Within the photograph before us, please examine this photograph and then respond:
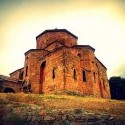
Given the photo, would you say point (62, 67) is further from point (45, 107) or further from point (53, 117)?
point (53, 117)

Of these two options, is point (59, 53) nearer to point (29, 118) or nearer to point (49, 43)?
point (49, 43)

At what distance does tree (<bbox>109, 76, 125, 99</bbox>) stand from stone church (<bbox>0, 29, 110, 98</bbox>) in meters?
7.62

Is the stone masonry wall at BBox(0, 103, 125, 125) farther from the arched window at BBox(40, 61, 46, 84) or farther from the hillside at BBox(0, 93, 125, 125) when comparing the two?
the arched window at BBox(40, 61, 46, 84)

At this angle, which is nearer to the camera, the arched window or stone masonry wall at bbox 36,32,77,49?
the arched window

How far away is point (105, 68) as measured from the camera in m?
34.0

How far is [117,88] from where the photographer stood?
39500 mm

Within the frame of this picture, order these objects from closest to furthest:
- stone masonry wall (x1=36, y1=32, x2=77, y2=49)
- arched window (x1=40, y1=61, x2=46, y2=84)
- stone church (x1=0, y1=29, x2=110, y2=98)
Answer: stone church (x1=0, y1=29, x2=110, y2=98), arched window (x1=40, y1=61, x2=46, y2=84), stone masonry wall (x1=36, y1=32, x2=77, y2=49)

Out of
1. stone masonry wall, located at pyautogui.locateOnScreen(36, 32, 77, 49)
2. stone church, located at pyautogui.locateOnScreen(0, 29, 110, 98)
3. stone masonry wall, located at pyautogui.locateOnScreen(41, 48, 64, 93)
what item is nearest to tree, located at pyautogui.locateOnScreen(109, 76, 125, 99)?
stone church, located at pyautogui.locateOnScreen(0, 29, 110, 98)

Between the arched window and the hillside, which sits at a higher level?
the arched window

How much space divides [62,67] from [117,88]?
60.8 ft

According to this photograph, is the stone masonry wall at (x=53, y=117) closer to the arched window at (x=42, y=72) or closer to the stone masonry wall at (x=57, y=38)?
the arched window at (x=42, y=72)

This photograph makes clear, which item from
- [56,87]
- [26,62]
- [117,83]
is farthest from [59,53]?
[117,83]

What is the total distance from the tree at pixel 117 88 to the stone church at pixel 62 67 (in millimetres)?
7617

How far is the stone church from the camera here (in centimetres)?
2517
